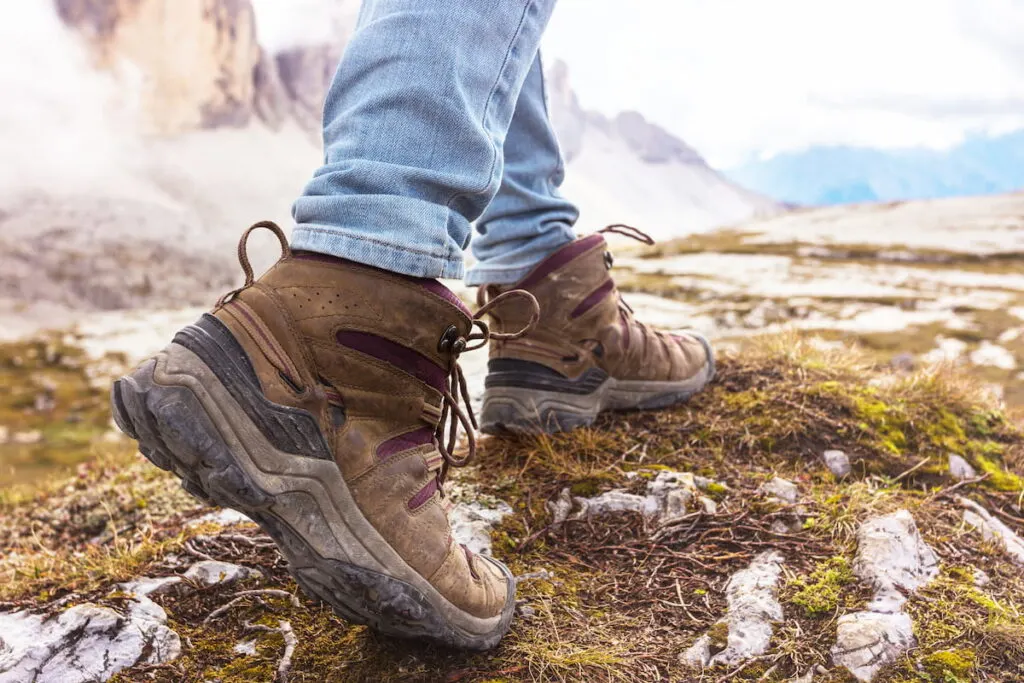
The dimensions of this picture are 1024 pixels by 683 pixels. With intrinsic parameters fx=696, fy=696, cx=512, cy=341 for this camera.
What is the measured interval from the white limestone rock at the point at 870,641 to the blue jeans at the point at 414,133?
5.19 feet

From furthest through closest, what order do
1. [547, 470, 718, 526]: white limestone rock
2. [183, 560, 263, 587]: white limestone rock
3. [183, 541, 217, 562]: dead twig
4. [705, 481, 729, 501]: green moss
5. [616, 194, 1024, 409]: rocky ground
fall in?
1. [616, 194, 1024, 409]: rocky ground
2. [705, 481, 729, 501]: green moss
3. [547, 470, 718, 526]: white limestone rock
4. [183, 541, 217, 562]: dead twig
5. [183, 560, 263, 587]: white limestone rock

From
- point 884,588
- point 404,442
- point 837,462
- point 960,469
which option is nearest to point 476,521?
point 404,442

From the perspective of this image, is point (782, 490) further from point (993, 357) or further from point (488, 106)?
point (993, 357)

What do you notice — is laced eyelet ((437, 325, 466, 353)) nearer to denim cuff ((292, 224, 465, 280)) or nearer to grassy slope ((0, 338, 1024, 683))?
denim cuff ((292, 224, 465, 280))

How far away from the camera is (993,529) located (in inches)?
110

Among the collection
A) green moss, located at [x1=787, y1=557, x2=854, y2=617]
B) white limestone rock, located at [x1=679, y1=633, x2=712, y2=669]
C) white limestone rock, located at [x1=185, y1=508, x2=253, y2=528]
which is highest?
green moss, located at [x1=787, y1=557, x2=854, y2=617]

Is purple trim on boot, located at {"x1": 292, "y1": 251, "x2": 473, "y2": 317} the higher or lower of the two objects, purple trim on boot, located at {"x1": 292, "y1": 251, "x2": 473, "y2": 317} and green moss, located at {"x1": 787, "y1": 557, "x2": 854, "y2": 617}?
the higher

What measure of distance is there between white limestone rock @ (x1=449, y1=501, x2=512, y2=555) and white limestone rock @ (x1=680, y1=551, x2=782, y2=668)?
2.78 feet

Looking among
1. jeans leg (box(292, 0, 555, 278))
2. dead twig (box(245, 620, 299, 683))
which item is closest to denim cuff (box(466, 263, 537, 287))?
jeans leg (box(292, 0, 555, 278))

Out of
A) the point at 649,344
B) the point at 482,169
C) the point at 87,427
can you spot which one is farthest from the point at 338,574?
the point at 87,427

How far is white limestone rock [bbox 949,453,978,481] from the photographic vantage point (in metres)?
3.28

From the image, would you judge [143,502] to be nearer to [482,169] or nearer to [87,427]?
[482,169]

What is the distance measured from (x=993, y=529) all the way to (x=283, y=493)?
9.00 ft

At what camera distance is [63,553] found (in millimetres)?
2898
